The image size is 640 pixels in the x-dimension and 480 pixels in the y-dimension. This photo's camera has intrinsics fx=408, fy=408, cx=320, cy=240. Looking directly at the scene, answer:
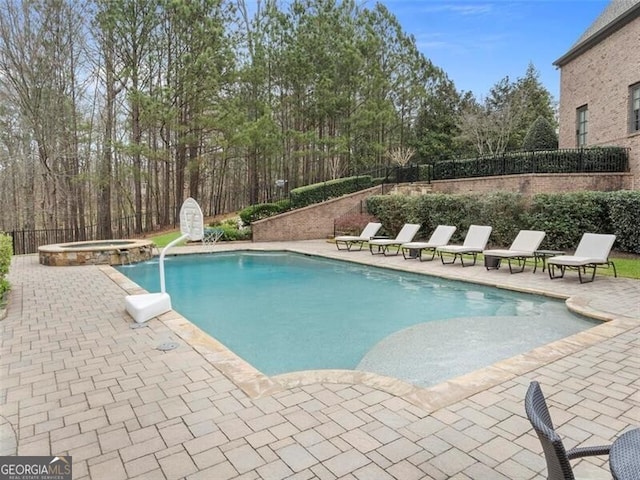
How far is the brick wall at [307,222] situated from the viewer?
1591 cm

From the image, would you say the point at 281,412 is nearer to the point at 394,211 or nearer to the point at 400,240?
the point at 400,240

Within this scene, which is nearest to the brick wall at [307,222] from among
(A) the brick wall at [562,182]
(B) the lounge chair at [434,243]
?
(A) the brick wall at [562,182]

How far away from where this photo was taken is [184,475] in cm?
219

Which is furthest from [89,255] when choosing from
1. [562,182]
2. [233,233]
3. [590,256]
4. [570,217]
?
[562,182]

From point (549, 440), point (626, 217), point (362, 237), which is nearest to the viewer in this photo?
point (549, 440)

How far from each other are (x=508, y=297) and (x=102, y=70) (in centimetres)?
1897

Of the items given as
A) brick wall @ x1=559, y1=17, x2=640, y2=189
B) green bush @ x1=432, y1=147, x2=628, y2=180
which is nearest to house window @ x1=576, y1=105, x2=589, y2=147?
brick wall @ x1=559, y1=17, x2=640, y2=189

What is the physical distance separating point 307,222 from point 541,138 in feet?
34.1

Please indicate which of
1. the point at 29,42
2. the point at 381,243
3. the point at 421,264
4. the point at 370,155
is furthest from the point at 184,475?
the point at 370,155

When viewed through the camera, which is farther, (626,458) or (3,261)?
(3,261)

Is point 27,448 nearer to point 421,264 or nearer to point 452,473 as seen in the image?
point 452,473

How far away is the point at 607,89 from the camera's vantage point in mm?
14617

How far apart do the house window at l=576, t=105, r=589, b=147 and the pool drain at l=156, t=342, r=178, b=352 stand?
17.4 m

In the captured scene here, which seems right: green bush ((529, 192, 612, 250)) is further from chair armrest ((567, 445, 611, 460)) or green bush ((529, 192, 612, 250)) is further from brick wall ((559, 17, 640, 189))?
chair armrest ((567, 445, 611, 460))
